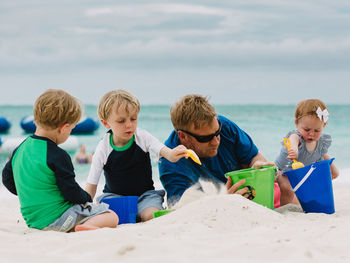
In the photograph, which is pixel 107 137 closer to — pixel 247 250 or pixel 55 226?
pixel 55 226

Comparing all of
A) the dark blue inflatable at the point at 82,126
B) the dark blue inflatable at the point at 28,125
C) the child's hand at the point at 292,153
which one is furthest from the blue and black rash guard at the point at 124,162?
the dark blue inflatable at the point at 28,125

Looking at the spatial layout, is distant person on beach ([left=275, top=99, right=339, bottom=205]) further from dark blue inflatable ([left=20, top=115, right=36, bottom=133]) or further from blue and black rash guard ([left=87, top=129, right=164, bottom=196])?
dark blue inflatable ([left=20, top=115, right=36, bottom=133])

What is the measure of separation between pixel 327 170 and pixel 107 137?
1518mm

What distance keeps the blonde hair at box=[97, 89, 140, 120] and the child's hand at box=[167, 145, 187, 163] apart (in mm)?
423

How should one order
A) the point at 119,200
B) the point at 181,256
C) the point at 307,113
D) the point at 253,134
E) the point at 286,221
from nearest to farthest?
the point at 181,256, the point at 286,221, the point at 119,200, the point at 307,113, the point at 253,134

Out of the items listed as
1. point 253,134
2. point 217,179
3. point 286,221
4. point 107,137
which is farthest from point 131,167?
point 253,134

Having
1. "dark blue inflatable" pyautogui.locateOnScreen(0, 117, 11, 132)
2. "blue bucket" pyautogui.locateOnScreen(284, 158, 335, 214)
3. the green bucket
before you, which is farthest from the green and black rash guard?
"dark blue inflatable" pyautogui.locateOnScreen(0, 117, 11, 132)

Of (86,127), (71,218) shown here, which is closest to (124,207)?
(71,218)

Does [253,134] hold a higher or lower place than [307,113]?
lower

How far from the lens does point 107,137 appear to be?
3271 mm

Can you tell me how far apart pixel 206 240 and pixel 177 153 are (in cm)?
91

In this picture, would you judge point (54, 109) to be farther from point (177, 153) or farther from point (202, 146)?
point (202, 146)

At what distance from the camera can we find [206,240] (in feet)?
6.60

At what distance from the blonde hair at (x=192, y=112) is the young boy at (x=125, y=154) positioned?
0.70 feet
